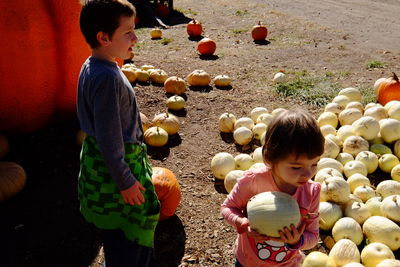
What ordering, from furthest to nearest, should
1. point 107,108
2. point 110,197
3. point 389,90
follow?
point 389,90 → point 110,197 → point 107,108

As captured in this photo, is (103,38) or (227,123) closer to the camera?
(103,38)

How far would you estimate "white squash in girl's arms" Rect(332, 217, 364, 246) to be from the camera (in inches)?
137

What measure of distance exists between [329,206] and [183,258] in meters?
1.45

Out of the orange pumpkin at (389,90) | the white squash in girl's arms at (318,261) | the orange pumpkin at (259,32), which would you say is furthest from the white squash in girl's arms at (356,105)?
the orange pumpkin at (259,32)

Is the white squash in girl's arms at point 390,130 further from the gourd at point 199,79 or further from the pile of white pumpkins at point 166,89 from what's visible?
the gourd at point 199,79

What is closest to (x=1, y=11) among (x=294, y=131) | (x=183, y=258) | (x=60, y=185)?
(x=60, y=185)

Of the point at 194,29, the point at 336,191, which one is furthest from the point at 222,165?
the point at 194,29

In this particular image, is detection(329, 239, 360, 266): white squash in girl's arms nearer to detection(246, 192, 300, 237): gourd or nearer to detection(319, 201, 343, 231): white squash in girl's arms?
detection(319, 201, 343, 231): white squash in girl's arms

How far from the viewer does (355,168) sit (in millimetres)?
4254

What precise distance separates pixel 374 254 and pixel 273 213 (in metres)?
1.56

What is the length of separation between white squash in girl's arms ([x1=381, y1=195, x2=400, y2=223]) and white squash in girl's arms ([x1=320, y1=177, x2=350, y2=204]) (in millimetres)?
331

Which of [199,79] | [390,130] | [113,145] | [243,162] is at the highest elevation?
[113,145]

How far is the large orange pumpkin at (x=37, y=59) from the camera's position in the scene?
14.9 feet

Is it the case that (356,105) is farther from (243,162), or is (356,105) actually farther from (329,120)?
(243,162)
